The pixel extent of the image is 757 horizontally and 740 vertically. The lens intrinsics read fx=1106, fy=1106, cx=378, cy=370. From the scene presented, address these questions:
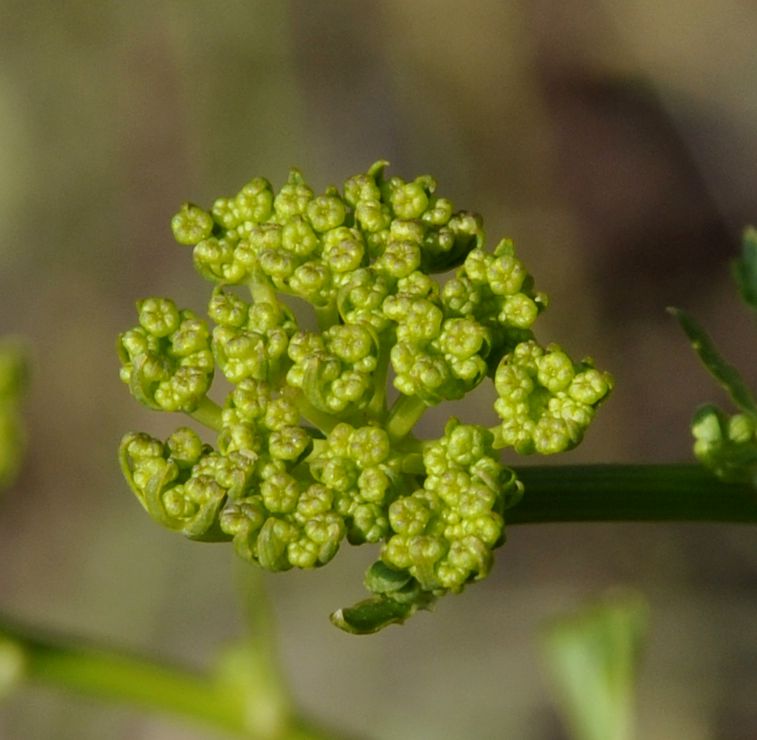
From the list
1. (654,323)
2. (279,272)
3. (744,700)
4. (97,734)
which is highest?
(279,272)

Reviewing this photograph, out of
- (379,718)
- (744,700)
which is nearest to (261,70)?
(379,718)

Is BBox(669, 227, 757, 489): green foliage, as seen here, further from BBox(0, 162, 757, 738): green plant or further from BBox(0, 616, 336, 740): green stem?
BBox(0, 616, 336, 740): green stem

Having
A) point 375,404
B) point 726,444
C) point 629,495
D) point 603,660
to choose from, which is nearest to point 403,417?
point 375,404

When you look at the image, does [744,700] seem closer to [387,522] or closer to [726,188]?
[726,188]

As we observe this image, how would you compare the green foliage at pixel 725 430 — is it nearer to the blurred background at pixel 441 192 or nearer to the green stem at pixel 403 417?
the green stem at pixel 403 417

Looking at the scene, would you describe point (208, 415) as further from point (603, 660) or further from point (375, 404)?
point (603, 660)

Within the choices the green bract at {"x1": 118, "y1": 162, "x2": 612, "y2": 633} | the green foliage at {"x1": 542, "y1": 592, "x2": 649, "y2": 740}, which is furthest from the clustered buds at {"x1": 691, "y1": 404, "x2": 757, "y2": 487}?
the green foliage at {"x1": 542, "y1": 592, "x2": 649, "y2": 740}

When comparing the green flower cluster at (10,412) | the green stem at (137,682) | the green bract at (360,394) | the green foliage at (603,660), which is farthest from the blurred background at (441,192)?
the green bract at (360,394)
